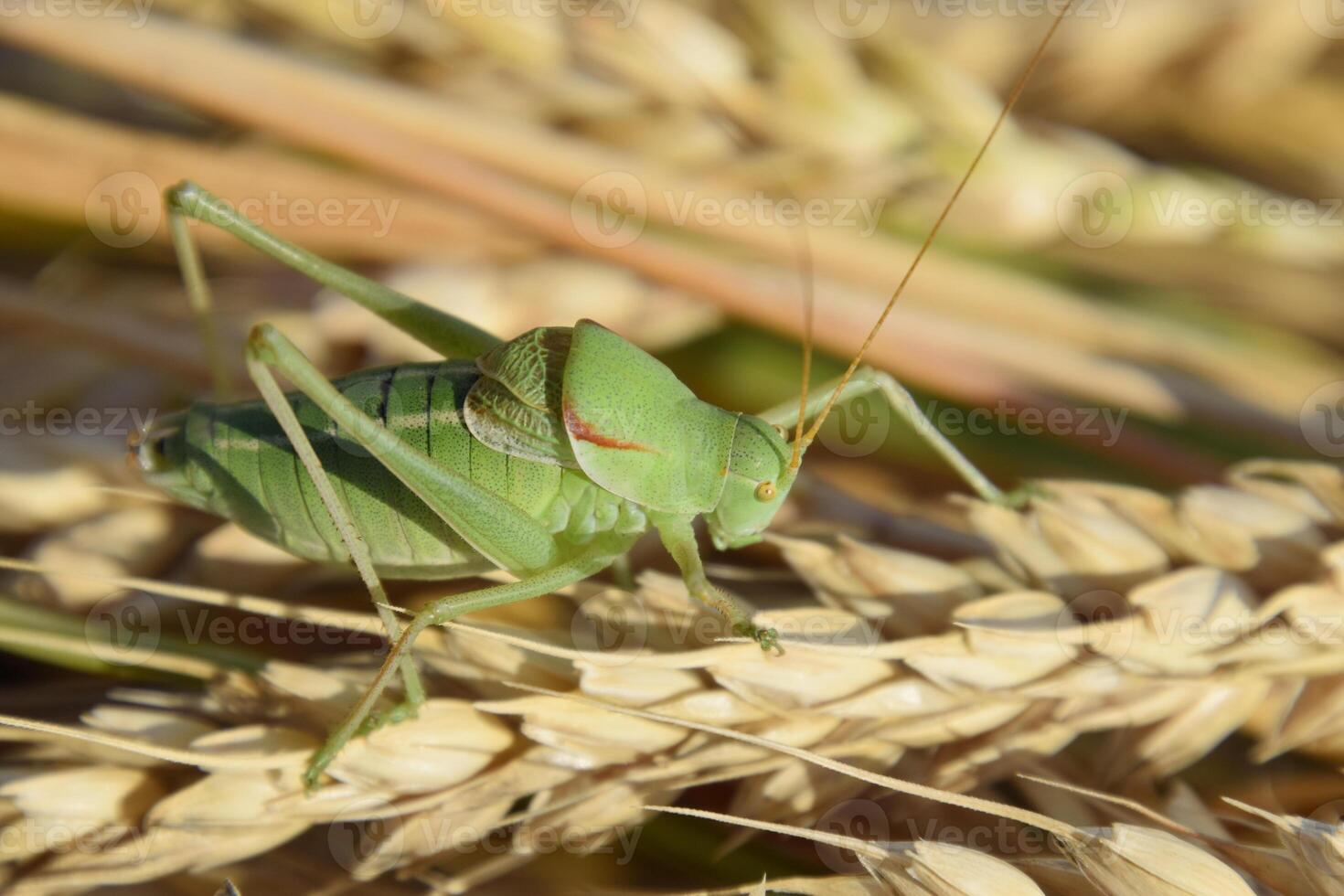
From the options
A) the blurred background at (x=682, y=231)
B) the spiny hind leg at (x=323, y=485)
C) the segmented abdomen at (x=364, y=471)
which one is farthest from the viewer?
the blurred background at (x=682, y=231)

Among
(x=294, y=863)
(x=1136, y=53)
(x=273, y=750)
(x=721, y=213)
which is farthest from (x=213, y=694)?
(x=1136, y=53)

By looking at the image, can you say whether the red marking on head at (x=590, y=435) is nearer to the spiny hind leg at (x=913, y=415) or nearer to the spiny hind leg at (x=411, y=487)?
the spiny hind leg at (x=411, y=487)

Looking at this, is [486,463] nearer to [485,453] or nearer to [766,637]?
[485,453]

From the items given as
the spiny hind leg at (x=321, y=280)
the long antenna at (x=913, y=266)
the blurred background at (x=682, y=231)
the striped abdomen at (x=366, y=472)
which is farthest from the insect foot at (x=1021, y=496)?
the spiny hind leg at (x=321, y=280)

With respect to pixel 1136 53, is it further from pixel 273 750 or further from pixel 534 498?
pixel 273 750

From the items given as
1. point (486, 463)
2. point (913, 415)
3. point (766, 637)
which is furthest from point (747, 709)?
point (913, 415)

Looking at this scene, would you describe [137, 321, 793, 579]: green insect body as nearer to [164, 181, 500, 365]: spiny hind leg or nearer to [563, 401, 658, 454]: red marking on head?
[563, 401, 658, 454]: red marking on head
